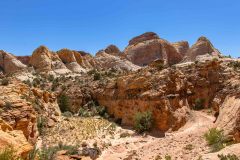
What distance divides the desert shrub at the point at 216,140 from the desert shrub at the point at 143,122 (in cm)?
797

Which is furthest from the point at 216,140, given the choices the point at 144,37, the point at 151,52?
the point at 144,37

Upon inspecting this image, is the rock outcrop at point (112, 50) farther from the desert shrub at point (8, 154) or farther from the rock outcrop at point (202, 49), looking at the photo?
the desert shrub at point (8, 154)

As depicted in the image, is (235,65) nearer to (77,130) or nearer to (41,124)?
(77,130)

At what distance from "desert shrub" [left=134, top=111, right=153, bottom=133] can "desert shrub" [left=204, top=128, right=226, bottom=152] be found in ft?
26.2

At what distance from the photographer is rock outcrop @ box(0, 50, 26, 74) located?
2244 inches

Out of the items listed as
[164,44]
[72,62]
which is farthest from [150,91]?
[164,44]

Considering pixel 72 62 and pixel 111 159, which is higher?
pixel 72 62

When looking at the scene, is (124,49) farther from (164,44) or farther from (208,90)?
(208,90)

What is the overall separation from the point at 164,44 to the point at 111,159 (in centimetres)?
4615

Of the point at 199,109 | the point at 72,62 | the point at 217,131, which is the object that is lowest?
the point at 217,131

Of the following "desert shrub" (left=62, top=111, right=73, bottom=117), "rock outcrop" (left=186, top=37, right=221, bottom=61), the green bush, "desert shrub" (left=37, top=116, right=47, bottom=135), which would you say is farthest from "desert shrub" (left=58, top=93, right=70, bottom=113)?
"rock outcrop" (left=186, top=37, right=221, bottom=61)

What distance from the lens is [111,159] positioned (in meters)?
22.1

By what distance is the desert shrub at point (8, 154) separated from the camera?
10.9m

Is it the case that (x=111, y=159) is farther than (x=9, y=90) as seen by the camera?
No
